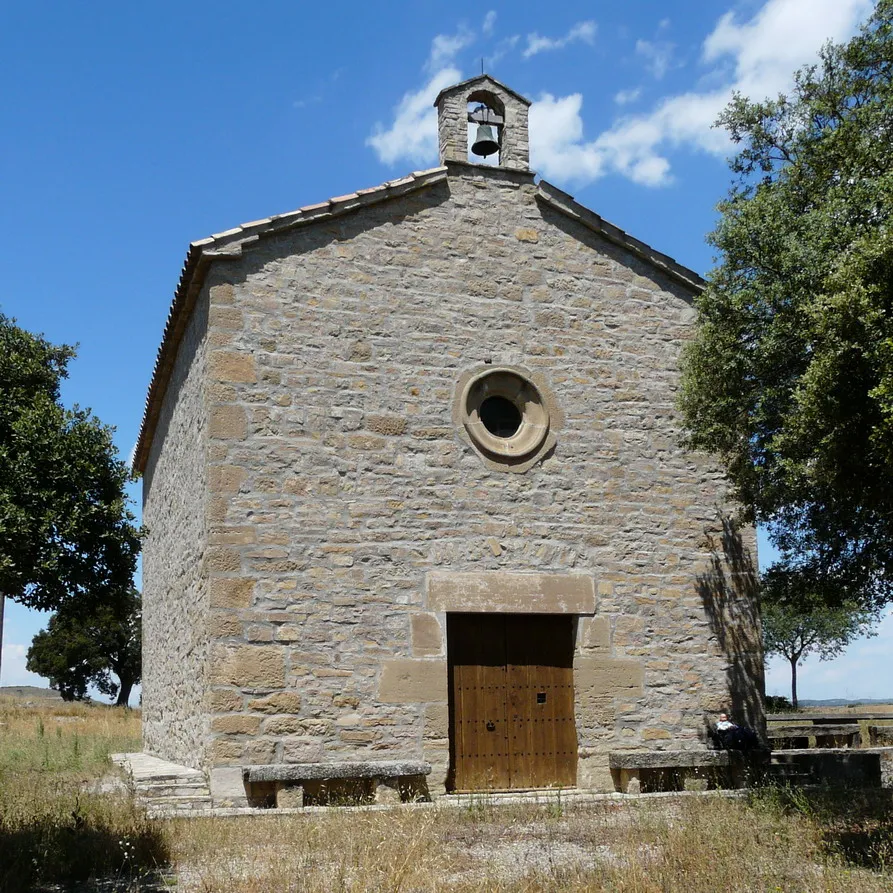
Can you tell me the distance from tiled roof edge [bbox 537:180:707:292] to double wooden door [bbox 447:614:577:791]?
15.9 ft

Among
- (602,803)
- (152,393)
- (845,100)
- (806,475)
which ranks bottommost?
(602,803)

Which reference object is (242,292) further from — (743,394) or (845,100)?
(845,100)

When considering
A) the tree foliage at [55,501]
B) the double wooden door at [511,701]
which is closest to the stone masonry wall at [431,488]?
the double wooden door at [511,701]

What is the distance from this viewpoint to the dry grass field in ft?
21.1

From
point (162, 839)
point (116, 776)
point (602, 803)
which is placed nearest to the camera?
point (162, 839)

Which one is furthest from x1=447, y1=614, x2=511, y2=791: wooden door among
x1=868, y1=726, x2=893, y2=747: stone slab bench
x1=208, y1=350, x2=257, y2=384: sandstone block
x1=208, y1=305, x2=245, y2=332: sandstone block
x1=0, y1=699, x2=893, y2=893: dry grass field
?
x1=868, y1=726, x2=893, y2=747: stone slab bench

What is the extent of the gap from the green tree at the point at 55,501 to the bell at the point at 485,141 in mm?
6809

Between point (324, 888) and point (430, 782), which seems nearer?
point (324, 888)

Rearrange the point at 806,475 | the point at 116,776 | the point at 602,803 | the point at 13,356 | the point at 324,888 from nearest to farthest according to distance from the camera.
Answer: the point at 324,888, the point at 806,475, the point at 602,803, the point at 116,776, the point at 13,356

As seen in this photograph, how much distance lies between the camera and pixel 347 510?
1094 centimetres

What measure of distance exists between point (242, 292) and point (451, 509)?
11.1 feet

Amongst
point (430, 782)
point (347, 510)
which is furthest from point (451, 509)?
point (430, 782)

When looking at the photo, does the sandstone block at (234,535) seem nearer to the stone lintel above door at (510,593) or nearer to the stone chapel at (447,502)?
the stone chapel at (447,502)

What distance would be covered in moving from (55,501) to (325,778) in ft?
19.9
